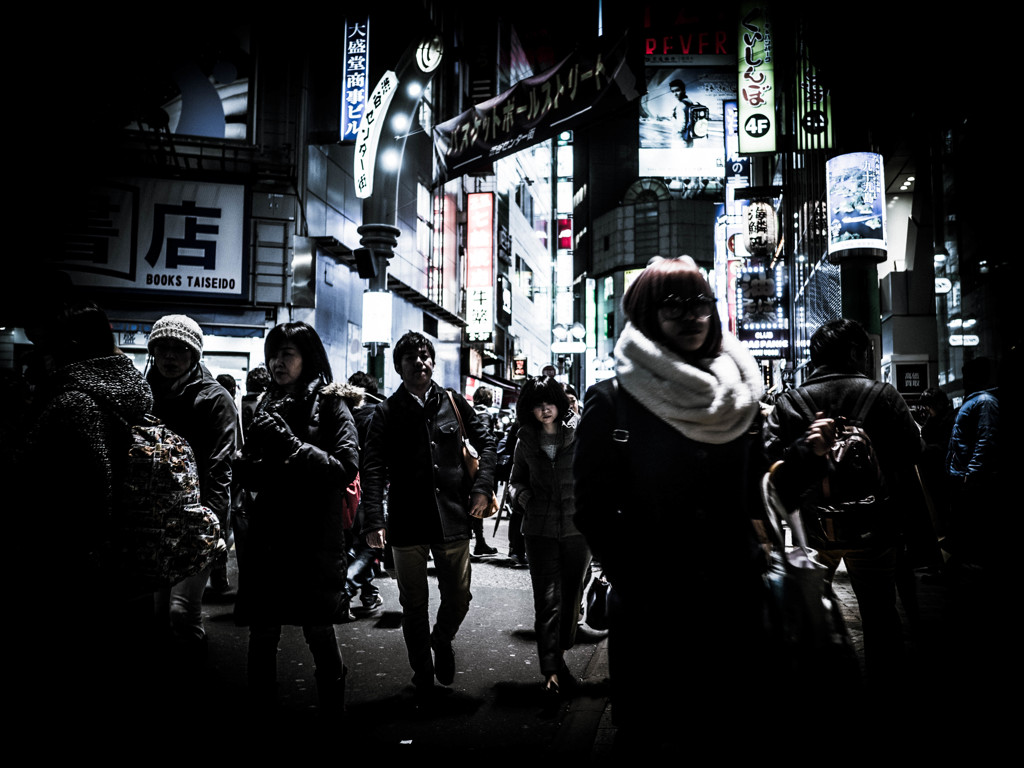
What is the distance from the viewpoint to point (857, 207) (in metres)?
12.8

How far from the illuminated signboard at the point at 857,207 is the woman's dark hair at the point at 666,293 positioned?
11350 millimetres

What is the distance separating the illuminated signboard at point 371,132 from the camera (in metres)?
16.1

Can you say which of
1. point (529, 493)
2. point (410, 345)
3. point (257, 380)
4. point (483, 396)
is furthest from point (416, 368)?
point (483, 396)

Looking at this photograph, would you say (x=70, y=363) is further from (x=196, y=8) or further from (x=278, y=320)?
(x=196, y=8)

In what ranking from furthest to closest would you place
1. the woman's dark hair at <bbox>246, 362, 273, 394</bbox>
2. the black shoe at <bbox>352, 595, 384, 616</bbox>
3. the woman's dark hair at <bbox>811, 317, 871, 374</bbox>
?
the woman's dark hair at <bbox>246, 362, 273, 394</bbox>
the black shoe at <bbox>352, 595, 384, 616</bbox>
the woman's dark hair at <bbox>811, 317, 871, 374</bbox>

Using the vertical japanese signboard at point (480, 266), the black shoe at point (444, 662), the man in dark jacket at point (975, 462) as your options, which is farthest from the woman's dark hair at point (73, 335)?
the vertical japanese signboard at point (480, 266)

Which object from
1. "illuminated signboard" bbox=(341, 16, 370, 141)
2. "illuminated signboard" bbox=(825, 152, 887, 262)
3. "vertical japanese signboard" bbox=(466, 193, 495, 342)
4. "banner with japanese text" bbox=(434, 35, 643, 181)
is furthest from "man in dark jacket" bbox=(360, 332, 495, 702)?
"vertical japanese signboard" bbox=(466, 193, 495, 342)

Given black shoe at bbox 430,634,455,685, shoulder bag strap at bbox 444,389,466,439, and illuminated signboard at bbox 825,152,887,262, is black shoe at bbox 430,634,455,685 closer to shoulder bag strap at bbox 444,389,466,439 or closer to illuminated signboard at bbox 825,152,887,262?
shoulder bag strap at bbox 444,389,466,439

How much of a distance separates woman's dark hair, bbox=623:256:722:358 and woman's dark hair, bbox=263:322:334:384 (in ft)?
6.70

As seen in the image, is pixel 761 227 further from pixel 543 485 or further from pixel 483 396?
pixel 543 485

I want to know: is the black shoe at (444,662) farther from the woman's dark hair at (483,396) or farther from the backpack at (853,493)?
the woman's dark hair at (483,396)

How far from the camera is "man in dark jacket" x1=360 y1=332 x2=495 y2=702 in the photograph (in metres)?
4.78

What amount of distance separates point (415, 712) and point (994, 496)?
579 centimetres

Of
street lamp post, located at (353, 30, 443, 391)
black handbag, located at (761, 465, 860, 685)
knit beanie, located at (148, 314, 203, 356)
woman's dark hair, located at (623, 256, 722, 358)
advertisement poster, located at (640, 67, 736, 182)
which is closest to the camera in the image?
black handbag, located at (761, 465, 860, 685)
